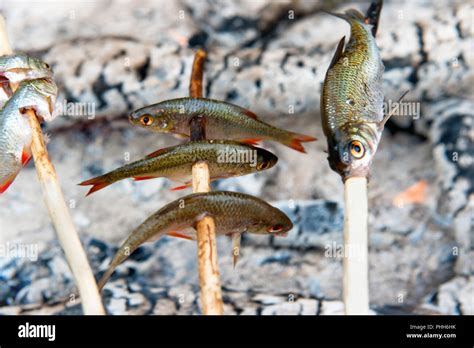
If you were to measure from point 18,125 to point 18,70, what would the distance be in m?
0.19

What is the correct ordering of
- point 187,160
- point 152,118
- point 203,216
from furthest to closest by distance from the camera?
point 152,118 → point 187,160 → point 203,216

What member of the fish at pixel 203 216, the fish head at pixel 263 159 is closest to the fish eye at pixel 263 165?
the fish head at pixel 263 159

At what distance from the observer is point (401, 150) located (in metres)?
3.13

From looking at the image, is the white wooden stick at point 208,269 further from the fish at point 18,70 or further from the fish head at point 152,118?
the fish at point 18,70

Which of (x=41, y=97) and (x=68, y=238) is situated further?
(x=41, y=97)

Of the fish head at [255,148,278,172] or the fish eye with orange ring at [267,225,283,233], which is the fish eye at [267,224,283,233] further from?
the fish head at [255,148,278,172]

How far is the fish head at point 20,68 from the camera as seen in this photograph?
201cm

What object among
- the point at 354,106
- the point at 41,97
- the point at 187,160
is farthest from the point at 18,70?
the point at 354,106

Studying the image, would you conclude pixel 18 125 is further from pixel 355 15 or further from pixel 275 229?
pixel 355 15

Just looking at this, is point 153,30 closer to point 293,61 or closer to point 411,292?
point 293,61

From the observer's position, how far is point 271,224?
2.00 metres

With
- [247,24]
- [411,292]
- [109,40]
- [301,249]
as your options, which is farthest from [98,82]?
[411,292]

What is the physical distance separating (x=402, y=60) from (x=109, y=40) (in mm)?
1352
